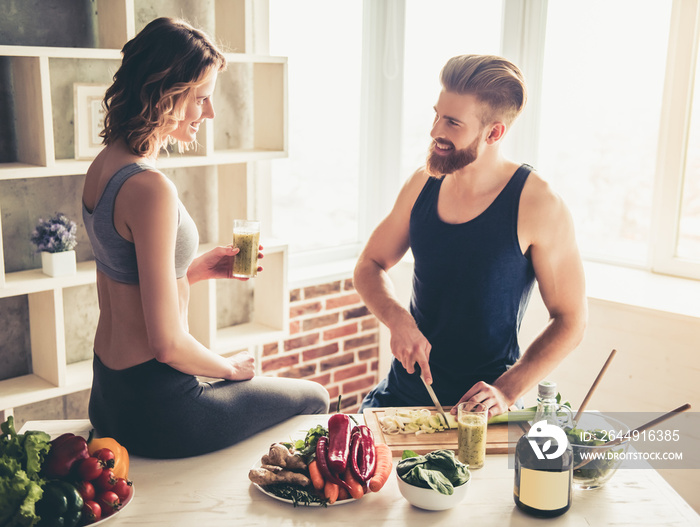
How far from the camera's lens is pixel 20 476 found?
1.43m

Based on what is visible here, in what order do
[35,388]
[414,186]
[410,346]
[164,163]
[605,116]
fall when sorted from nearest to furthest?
[410,346], [414,186], [35,388], [164,163], [605,116]

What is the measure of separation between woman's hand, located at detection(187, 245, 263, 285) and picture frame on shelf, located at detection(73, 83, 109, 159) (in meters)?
0.64

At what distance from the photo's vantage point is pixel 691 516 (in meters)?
1.57

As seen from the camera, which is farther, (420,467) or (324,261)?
(324,261)

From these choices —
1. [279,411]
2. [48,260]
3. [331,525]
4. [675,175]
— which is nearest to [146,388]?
[279,411]

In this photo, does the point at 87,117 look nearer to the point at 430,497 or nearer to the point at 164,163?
the point at 164,163

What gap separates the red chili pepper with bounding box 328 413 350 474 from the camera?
158 cm

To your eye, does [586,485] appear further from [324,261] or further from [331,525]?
[324,261]

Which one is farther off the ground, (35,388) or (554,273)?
(554,273)

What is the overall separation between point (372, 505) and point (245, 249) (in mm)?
937

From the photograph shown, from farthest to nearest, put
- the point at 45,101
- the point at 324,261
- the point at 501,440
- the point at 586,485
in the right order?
the point at 324,261 < the point at 45,101 < the point at 501,440 < the point at 586,485

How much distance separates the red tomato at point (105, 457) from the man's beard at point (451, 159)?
4.17 ft

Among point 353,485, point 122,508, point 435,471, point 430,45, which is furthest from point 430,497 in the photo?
point 430,45

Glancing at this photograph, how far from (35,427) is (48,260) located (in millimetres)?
721
